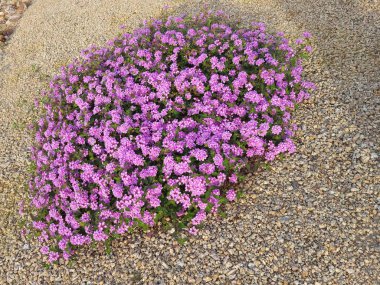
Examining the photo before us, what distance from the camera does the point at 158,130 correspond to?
593cm

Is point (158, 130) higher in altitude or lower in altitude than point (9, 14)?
higher

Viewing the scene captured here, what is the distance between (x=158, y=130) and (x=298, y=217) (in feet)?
7.63

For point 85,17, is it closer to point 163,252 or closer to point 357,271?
point 163,252

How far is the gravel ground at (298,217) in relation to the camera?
5043 millimetres

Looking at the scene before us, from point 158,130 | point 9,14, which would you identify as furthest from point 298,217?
point 9,14

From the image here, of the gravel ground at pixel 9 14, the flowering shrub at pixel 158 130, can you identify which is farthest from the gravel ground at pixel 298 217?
the gravel ground at pixel 9 14

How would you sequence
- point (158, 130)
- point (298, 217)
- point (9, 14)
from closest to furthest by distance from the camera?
point (298, 217), point (158, 130), point (9, 14)

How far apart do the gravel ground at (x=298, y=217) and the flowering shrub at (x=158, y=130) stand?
32 cm

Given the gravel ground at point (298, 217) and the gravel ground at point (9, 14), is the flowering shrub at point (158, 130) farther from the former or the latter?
the gravel ground at point (9, 14)

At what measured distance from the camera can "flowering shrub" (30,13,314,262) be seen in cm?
554

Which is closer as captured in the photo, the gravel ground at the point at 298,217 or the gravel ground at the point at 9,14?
the gravel ground at the point at 298,217

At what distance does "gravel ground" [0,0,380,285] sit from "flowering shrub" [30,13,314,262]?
1.05 feet

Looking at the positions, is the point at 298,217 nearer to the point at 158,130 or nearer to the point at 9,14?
the point at 158,130

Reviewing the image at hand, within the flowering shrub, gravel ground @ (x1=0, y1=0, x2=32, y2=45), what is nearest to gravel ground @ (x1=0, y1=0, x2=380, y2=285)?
the flowering shrub
